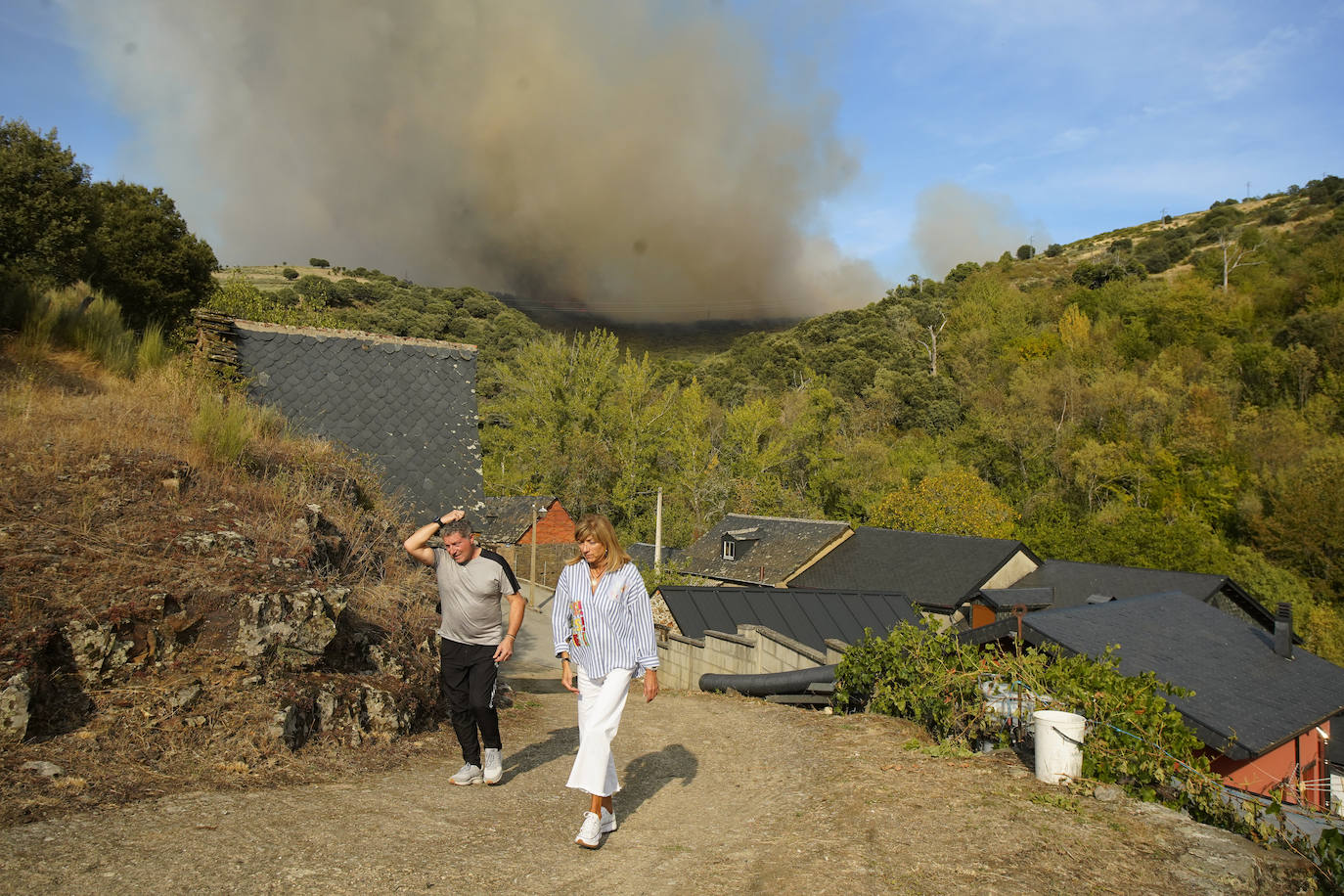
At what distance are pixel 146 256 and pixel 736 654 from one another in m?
19.6

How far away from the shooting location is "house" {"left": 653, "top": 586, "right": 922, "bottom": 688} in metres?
13.2

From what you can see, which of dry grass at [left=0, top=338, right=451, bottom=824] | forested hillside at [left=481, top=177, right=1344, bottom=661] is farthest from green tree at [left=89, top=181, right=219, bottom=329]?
forested hillside at [left=481, top=177, right=1344, bottom=661]

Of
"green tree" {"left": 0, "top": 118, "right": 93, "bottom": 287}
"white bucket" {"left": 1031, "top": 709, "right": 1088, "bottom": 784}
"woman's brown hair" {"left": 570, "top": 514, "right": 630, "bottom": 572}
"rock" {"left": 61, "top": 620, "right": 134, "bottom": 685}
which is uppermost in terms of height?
"green tree" {"left": 0, "top": 118, "right": 93, "bottom": 287}

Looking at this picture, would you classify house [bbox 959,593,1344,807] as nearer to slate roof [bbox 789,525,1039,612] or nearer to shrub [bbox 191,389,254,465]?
slate roof [bbox 789,525,1039,612]

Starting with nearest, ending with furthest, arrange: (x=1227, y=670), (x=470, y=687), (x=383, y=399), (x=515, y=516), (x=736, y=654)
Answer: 1. (x=470, y=687)
2. (x=383, y=399)
3. (x=736, y=654)
4. (x=1227, y=670)
5. (x=515, y=516)

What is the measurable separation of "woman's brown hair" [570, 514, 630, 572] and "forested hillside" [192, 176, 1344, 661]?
49.1 metres

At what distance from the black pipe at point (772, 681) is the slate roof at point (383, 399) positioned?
441cm

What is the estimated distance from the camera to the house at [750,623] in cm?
1323

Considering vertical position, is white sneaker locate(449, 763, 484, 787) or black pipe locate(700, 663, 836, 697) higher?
white sneaker locate(449, 763, 484, 787)

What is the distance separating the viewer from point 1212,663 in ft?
70.6

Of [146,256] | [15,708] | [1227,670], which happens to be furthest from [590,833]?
[146,256]

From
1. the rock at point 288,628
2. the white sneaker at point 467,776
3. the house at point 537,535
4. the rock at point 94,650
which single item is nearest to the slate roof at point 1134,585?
the house at point 537,535

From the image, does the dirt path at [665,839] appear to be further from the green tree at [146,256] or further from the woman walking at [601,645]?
the green tree at [146,256]

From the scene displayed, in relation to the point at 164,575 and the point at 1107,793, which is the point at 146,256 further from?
the point at 1107,793
